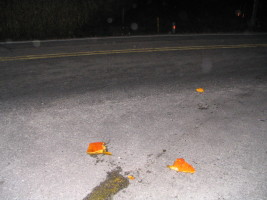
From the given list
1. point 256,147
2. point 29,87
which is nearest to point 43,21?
point 29,87

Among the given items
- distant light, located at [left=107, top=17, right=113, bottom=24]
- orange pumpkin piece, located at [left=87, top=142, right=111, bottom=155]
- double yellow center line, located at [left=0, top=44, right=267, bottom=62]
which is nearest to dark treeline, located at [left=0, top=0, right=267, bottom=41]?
distant light, located at [left=107, top=17, right=113, bottom=24]

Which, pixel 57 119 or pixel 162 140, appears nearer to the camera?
pixel 162 140

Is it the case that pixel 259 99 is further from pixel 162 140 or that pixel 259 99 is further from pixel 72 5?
pixel 72 5

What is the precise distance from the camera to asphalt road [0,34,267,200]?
3.19 m

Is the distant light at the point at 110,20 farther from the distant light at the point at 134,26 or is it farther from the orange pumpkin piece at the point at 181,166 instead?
the orange pumpkin piece at the point at 181,166

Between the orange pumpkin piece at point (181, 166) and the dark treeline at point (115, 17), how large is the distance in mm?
12013

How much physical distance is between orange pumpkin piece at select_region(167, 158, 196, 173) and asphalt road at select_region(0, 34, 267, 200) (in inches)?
2.7

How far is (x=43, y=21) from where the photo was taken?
14.8 meters

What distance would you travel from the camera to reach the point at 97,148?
3.86 meters

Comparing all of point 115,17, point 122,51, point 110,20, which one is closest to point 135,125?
point 122,51

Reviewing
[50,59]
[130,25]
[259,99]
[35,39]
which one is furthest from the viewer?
[130,25]

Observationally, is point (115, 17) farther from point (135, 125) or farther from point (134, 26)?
point (135, 125)

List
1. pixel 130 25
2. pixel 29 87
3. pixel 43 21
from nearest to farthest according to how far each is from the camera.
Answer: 1. pixel 29 87
2. pixel 43 21
3. pixel 130 25

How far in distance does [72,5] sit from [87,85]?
10.8m
